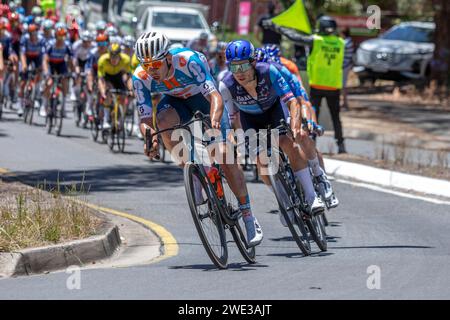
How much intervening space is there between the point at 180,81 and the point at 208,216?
4.04 ft

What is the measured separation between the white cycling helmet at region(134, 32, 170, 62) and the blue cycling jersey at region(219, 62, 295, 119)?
50.8 inches

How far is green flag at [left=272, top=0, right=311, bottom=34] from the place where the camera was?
19156 mm

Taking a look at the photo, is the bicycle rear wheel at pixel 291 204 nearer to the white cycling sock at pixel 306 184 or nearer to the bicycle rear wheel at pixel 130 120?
the white cycling sock at pixel 306 184

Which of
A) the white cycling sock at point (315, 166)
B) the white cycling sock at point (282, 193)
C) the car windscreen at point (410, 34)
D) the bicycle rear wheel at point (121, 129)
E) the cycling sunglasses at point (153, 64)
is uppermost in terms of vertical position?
the cycling sunglasses at point (153, 64)

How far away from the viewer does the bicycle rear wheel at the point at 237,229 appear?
9.84 meters

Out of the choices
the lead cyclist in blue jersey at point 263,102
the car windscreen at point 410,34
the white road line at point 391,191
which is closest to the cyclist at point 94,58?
the white road line at point 391,191

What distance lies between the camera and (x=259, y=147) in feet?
34.4

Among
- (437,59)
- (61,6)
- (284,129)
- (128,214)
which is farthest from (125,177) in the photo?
(61,6)

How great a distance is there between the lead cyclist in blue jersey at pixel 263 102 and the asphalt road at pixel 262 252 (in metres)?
0.73

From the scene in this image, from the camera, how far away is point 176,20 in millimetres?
33844

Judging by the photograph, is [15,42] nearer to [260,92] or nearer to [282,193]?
[260,92]

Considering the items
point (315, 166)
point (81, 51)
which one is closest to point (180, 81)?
point (315, 166)

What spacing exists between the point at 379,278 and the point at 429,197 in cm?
651

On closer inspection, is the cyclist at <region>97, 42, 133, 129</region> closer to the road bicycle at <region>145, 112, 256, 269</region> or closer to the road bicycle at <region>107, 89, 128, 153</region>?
the road bicycle at <region>107, 89, 128, 153</region>
